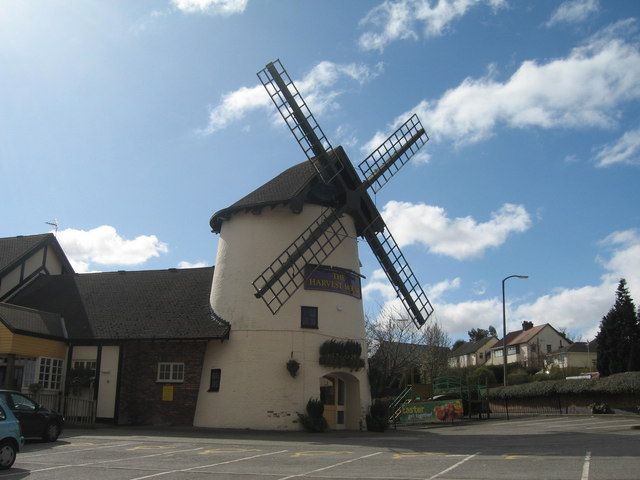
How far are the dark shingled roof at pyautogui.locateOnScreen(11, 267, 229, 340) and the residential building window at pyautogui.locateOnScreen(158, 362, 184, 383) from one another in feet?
4.39

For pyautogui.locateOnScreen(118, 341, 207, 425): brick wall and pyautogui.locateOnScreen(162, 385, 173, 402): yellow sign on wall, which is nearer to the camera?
pyautogui.locateOnScreen(118, 341, 207, 425): brick wall

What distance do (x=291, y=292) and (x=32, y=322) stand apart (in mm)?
11414

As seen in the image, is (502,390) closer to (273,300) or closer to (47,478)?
(273,300)

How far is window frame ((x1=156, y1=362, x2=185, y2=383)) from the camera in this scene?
86.1 ft

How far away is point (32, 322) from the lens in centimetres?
2641

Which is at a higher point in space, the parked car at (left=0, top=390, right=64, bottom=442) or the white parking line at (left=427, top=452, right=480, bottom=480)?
the parked car at (left=0, top=390, right=64, bottom=442)

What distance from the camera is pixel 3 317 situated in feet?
80.6

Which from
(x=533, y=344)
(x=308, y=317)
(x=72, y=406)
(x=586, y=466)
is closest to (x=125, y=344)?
Result: (x=72, y=406)

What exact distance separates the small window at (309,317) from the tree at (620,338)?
25.0 metres

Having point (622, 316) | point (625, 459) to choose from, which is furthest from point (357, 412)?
point (622, 316)

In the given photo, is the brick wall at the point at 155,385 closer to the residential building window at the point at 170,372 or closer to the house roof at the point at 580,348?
the residential building window at the point at 170,372

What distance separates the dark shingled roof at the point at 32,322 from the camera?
81.5 ft

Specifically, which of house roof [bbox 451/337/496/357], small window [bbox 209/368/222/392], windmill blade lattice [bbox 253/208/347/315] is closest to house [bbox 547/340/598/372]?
house roof [bbox 451/337/496/357]

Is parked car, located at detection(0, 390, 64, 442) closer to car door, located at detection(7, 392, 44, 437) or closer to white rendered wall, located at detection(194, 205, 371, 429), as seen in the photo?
car door, located at detection(7, 392, 44, 437)
